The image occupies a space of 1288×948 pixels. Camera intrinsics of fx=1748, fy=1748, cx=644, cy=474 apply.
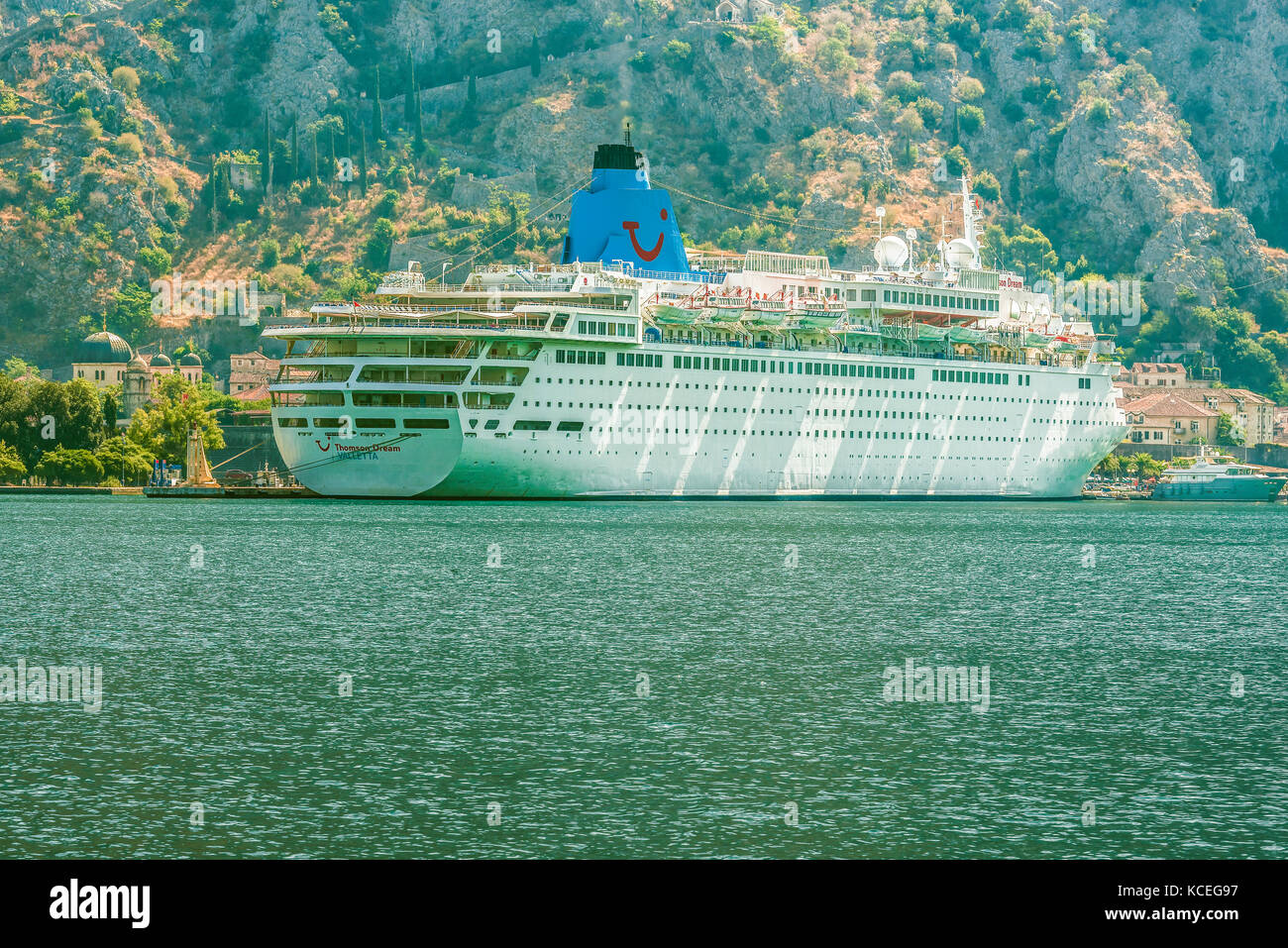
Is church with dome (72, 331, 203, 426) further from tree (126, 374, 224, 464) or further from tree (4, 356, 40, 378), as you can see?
tree (126, 374, 224, 464)

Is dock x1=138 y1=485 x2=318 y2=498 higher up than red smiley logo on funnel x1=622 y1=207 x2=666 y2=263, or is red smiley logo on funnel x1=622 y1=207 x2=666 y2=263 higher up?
red smiley logo on funnel x1=622 y1=207 x2=666 y2=263

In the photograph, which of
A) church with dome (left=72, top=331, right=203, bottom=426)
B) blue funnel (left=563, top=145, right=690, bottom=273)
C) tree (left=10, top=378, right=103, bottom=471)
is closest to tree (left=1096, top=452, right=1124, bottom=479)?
blue funnel (left=563, top=145, right=690, bottom=273)

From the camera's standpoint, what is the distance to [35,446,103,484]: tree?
11838cm

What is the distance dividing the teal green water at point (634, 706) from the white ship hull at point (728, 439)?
79.7 ft

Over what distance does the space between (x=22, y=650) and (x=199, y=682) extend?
6.60 metres

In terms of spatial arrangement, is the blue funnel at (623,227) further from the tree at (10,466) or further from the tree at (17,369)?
the tree at (17,369)

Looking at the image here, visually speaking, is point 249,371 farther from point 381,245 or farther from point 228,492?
point 228,492

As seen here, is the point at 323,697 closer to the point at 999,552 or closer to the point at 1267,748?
the point at 1267,748

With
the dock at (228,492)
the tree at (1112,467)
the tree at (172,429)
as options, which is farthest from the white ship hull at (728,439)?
the tree at (172,429)

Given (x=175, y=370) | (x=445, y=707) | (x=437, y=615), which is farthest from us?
(x=175, y=370)

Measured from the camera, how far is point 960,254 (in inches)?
4626

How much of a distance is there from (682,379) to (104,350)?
93337mm

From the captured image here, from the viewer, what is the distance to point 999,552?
66250mm
